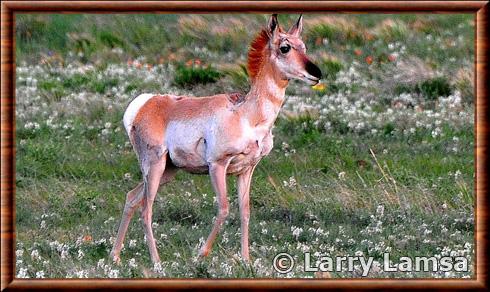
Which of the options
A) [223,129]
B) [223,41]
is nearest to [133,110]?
[223,129]

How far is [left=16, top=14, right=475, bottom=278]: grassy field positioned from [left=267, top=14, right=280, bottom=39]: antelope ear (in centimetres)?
194

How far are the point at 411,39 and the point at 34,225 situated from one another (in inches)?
326

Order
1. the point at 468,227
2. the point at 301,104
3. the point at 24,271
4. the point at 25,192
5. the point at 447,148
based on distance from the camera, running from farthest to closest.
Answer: the point at 301,104
the point at 447,148
the point at 25,192
the point at 468,227
the point at 24,271

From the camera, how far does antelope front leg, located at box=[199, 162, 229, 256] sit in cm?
1239

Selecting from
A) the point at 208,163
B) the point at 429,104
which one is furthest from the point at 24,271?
the point at 429,104

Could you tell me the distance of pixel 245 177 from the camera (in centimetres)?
1274

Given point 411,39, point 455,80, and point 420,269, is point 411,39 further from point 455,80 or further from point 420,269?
point 420,269

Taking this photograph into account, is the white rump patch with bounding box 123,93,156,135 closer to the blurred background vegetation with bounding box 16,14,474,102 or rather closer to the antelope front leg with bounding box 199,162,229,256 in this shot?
the antelope front leg with bounding box 199,162,229,256

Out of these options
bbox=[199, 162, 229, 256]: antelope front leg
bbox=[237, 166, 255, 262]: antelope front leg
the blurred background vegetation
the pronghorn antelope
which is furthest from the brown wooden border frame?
the blurred background vegetation

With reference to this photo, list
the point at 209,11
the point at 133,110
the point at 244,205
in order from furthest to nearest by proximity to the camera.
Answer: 1. the point at 133,110
2. the point at 244,205
3. the point at 209,11

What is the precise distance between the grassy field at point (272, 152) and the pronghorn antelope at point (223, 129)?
507 millimetres

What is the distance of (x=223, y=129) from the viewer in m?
12.5

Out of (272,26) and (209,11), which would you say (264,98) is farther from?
(209,11)

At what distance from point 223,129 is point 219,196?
577 millimetres
